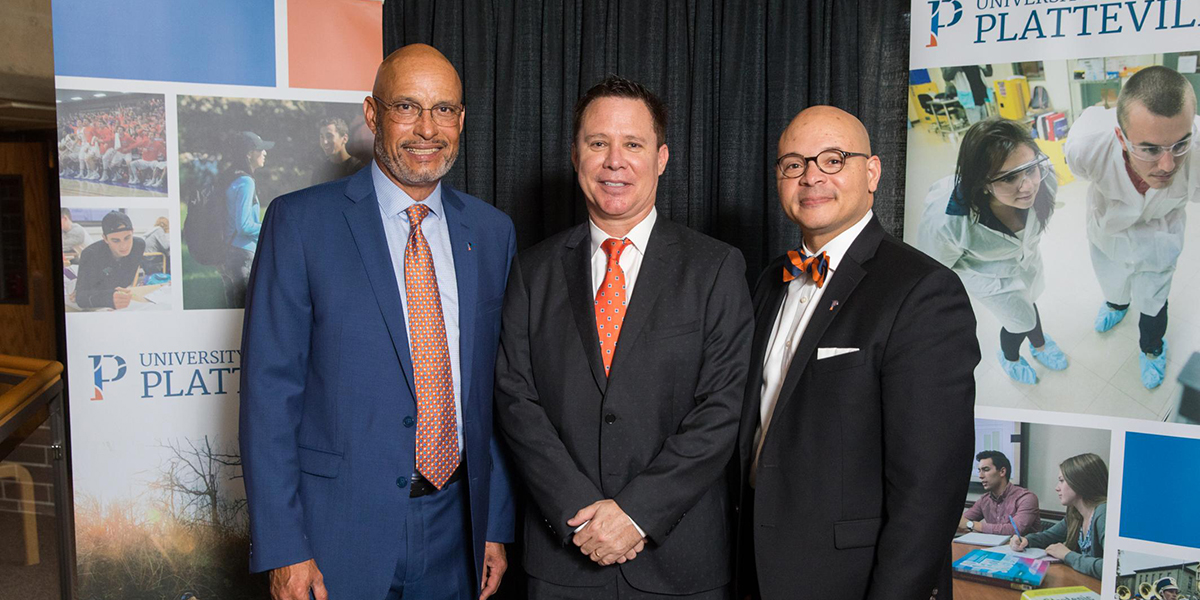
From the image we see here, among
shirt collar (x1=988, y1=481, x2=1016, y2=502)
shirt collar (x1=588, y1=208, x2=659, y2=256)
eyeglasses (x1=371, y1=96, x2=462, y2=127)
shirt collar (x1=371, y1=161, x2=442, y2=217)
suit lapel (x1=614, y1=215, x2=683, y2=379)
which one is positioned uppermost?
eyeglasses (x1=371, y1=96, x2=462, y2=127)

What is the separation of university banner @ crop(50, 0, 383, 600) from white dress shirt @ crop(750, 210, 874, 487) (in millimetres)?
1675

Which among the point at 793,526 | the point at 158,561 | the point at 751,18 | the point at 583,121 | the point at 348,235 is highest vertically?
the point at 751,18

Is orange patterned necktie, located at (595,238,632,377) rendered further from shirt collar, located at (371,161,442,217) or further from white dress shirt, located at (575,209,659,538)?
shirt collar, located at (371,161,442,217)

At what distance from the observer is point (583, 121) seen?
2.00 m

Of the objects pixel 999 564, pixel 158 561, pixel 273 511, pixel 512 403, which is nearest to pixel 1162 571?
pixel 999 564

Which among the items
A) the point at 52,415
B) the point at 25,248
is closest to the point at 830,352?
the point at 52,415


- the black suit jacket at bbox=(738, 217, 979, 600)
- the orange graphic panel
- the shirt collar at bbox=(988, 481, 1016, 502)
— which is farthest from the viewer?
the orange graphic panel

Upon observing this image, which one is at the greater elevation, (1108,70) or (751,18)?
(751,18)

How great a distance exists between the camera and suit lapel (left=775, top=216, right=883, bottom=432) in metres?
1.76

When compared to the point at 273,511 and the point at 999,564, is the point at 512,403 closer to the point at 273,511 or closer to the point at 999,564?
the point at 273,511

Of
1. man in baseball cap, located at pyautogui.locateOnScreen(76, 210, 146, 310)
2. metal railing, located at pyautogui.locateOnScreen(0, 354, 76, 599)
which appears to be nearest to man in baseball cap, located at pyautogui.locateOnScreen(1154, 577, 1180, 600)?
man in baseball cap, located at pyautogui.locateOnScreen(76, 210, 146, 310)

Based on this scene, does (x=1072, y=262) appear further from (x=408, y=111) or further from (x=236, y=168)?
(x=236, y=168)

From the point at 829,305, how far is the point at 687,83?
57.3 inches

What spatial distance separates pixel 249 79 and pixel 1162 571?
3328mm
